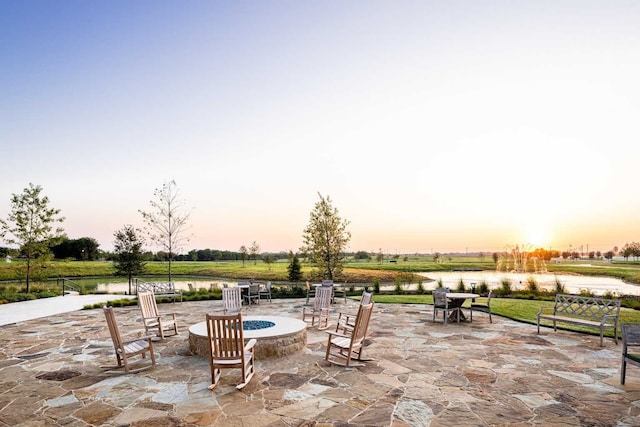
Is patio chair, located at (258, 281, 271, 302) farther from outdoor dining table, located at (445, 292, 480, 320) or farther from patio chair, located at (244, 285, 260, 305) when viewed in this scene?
outdoor dining table, located at (445, 292, 480, 320)

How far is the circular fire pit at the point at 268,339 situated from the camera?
6602 mm

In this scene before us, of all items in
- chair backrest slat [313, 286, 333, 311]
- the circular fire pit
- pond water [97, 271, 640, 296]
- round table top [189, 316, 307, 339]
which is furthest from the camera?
pond water [97, 271, 640, 296]

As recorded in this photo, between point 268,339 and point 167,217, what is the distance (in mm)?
15575

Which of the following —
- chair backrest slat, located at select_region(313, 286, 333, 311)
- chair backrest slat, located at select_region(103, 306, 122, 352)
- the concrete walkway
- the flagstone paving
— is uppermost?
chair backrest slat, located at select_region(103, 306, 122, 352)

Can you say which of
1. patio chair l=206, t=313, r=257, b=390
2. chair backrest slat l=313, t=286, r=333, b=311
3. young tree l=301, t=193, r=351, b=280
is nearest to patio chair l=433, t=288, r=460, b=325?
chair backrest slat l=313, t=286, r=333, b=311

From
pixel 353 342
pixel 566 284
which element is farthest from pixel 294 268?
pixel 353 342

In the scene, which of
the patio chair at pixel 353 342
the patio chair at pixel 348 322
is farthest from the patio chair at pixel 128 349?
the patio chair at pixel 348 322

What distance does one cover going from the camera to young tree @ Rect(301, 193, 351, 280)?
19.6 m

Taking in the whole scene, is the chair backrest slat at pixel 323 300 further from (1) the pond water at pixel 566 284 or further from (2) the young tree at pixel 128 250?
(2) the young tree at pixel 128 250

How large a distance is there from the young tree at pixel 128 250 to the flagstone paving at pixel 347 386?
14.2 m

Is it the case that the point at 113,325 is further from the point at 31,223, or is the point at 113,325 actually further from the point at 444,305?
the point at 31,223

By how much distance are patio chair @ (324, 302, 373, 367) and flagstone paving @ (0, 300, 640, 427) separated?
0.23 m

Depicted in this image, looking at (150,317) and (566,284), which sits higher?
(150,317)

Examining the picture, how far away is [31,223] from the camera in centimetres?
1817
